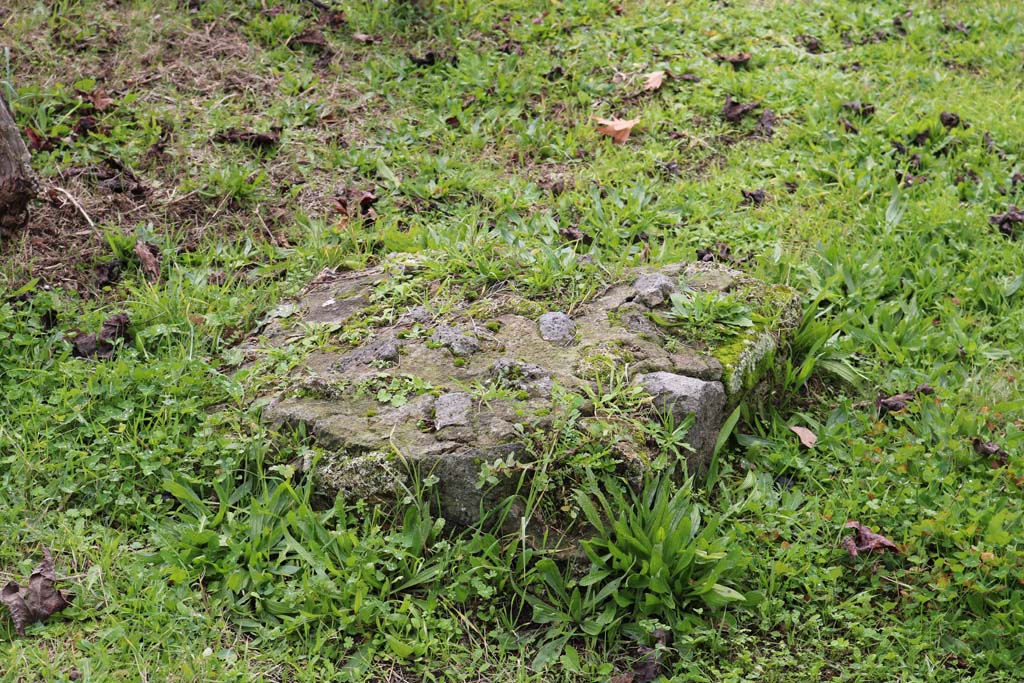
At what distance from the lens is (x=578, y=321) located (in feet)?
13.2

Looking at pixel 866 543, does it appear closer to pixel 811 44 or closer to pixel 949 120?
pixel 949 120

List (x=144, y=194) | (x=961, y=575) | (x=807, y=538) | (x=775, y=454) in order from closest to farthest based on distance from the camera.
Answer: (x=961, y=575) → (x=807, y=538) → (x=775, y=454) → (x=144, y=194)

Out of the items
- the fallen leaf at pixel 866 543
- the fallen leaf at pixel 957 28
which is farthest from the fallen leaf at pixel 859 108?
the fallen leaf at pixel 866 543

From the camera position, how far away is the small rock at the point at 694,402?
3.59 meters

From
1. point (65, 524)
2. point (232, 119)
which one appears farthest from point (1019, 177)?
point (65, 524)

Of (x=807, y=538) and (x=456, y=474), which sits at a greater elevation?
(x=456, y=474)

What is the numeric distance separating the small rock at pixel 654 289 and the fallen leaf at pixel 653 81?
2.54 metres

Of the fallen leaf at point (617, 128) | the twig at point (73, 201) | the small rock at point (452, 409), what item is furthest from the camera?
the fallen leaf at point (617, 128)

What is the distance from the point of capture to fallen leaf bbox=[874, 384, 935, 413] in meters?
4.06

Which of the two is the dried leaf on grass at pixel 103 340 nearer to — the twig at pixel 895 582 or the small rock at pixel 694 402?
the small rock at pixel 694 402

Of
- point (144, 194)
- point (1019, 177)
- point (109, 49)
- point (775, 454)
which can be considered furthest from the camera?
point (109, 49)

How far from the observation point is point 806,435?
3969mm

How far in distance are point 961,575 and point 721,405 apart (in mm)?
1024

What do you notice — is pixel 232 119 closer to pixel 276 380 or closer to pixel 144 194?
pixel 144 194
